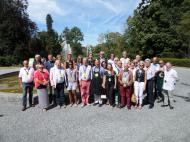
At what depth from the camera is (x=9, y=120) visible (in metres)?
9.31

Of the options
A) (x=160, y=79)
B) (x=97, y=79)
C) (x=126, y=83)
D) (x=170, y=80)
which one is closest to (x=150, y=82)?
(x=160, y=79)

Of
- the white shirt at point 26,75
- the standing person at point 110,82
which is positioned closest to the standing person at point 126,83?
the standing person at point 110,82

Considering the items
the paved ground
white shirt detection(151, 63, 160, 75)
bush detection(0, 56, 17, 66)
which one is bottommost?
the paved ground

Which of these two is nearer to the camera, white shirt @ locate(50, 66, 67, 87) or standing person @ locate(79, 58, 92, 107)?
white shirt @ locate(50, 66, 67, 87)

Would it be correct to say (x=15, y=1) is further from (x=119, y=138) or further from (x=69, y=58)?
(x=119, y=138)

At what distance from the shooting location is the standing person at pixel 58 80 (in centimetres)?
1083

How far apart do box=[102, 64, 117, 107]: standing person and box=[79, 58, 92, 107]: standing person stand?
665 millimetres

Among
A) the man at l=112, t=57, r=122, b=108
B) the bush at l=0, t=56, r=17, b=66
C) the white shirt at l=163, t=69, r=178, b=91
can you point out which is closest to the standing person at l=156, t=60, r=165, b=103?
the white shirt at l=163, t=69, r=178, b=91

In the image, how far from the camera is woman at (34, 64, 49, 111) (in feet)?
34.5

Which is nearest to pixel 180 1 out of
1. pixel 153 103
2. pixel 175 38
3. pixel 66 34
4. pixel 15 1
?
pixel 175 38

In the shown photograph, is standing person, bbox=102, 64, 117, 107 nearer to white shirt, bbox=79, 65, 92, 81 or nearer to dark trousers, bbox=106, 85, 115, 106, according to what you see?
dark trousers, bbox=106, 85, 115, 106

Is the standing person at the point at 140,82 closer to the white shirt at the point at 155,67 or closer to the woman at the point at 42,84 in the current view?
the white shirt at the point at 155,67

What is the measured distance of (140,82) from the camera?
10680 millimetres

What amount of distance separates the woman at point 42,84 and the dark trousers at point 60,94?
1.60 feet
